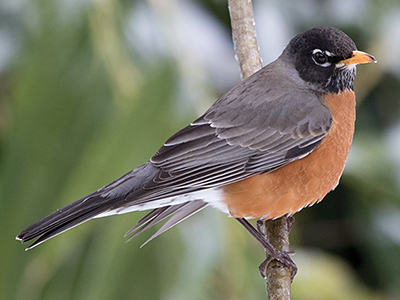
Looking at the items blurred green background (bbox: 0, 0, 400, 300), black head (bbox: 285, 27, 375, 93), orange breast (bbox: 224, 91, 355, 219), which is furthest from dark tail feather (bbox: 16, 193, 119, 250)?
black head (bbox: 285, 27, 375, 93)

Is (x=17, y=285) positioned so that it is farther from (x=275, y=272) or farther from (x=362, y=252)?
(x=362, y=252)

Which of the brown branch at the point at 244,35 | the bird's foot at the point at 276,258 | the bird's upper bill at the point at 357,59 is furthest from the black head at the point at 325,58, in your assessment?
the bird's foot at the point at 276,258

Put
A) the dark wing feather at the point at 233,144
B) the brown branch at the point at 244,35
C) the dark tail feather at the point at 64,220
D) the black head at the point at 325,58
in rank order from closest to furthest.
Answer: the dark tail feather at the point at 64,220 → the dark wing feather at the point at 233,144 → the black head at the point at 325,58 → the brown branch at the point at 244,35

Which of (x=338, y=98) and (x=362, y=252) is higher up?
(x=338, y=98)

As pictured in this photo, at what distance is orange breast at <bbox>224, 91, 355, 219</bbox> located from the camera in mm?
1752

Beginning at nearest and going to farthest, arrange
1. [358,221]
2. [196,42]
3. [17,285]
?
1. [17,285]
2. [196,42]
3. [358,221]

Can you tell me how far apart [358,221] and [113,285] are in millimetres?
1668

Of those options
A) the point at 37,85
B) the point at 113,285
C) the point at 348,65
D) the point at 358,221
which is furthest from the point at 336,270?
the point at 37,85

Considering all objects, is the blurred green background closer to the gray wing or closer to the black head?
the gray wing

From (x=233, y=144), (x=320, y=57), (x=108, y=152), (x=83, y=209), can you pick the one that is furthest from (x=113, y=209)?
(x=320, y=57)

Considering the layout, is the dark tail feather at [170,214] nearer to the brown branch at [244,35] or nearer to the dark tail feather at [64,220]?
the dark tail feather at [64,220]

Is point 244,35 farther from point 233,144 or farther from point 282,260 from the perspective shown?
point 282,260

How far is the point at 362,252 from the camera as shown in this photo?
2947 mm

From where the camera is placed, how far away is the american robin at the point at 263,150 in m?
1.71
